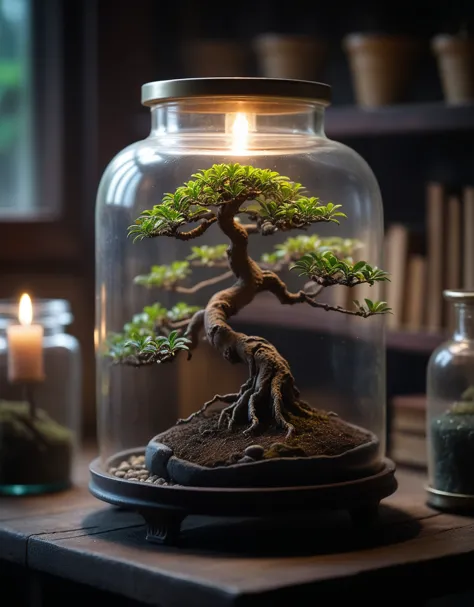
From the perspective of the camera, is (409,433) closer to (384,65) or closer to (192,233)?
(384,65)

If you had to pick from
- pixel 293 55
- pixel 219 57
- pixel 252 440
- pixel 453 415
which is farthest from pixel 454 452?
pixel 219 57

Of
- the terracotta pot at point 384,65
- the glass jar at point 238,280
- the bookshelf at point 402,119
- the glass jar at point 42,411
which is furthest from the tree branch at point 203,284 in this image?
the terracotta pot at point 384,65

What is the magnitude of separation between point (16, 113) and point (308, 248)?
1.12 m

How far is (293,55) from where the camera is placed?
2.30 metres

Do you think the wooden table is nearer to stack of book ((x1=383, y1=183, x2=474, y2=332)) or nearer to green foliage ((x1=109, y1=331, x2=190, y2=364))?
green foliage ((x1=109, y1=331, x2=190, y2=364))

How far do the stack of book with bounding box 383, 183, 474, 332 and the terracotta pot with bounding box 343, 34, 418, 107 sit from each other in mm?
209

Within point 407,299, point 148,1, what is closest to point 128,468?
point 407,299

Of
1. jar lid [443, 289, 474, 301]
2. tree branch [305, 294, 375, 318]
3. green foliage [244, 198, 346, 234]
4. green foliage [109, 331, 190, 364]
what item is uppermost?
green foliage [244, 198, 346, 234]

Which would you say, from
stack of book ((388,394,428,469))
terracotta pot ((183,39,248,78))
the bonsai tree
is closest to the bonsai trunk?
the bonsai tree

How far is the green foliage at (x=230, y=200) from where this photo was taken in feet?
4.64

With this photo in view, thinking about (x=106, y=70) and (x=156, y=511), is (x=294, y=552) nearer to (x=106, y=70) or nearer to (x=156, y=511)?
(x=156, y=511)

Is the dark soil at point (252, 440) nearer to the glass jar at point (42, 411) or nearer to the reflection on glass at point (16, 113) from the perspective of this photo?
the glass jar at point (42, 411)

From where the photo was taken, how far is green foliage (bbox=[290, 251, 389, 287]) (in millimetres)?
1434

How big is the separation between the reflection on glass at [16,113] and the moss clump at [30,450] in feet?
2.52
